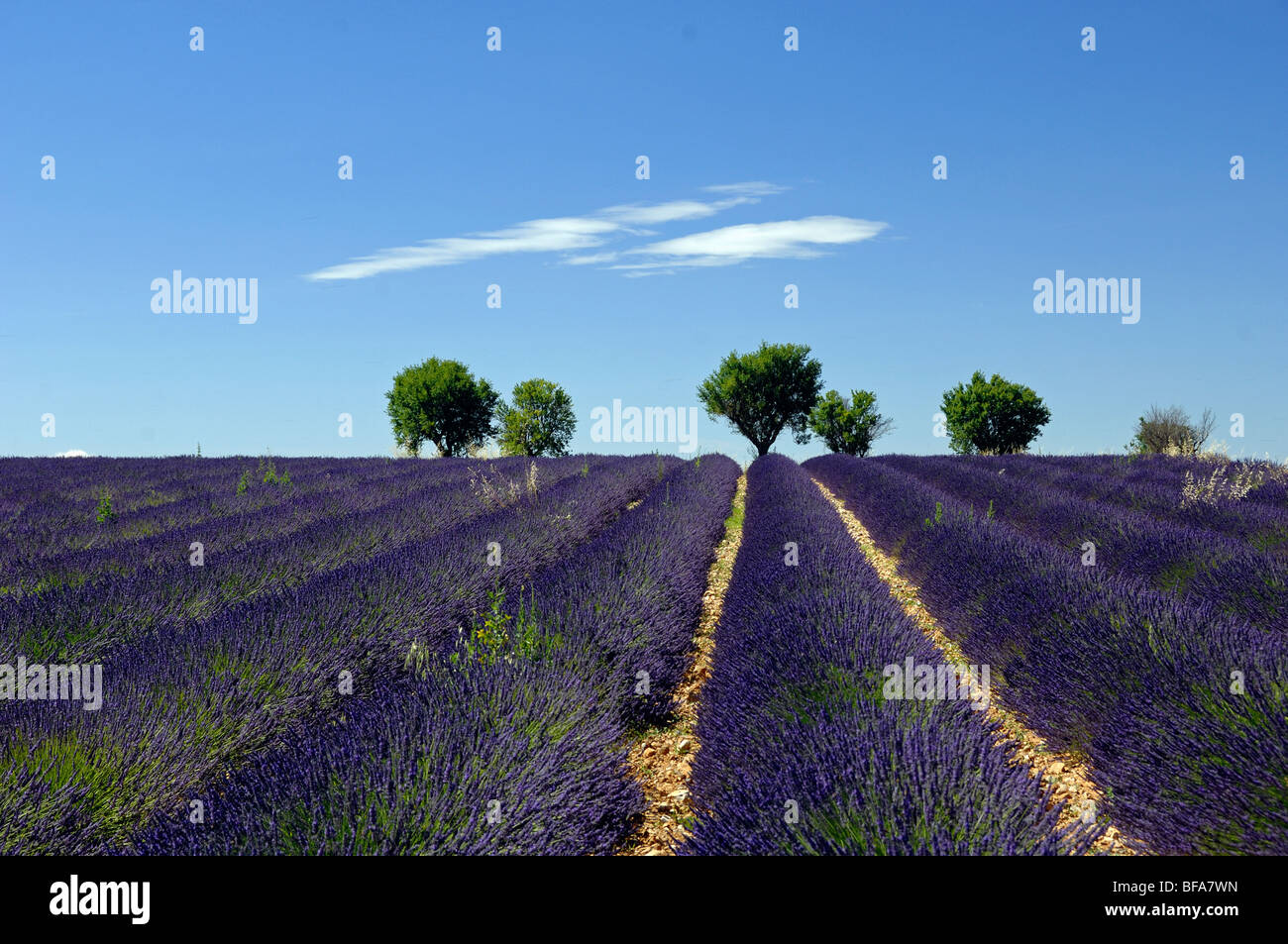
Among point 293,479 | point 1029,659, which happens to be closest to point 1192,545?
point 1029,659

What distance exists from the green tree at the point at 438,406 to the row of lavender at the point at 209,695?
29979 millimetres

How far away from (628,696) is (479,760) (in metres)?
1.61

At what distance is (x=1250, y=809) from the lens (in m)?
2.45

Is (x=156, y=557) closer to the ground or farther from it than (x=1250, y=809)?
farther from it

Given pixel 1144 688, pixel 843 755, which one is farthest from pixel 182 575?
pixel 1144 688

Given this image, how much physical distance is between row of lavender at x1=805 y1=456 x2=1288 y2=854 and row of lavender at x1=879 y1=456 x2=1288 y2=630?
0.67 meters

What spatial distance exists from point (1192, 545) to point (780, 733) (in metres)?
5.11

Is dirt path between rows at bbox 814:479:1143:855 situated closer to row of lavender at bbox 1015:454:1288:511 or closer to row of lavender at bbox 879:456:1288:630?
row of lavender at bbox 879:456:1288:630

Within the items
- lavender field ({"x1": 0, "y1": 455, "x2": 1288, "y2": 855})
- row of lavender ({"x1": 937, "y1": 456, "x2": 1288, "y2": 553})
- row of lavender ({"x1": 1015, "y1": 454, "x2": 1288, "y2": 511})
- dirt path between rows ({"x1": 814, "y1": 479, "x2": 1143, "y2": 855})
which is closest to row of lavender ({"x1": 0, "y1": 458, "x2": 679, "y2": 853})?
lavender field ({"x1": 0, "y1": 455, "x2": 1288, "y2": 855})

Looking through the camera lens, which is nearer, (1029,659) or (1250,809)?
(1250,809)

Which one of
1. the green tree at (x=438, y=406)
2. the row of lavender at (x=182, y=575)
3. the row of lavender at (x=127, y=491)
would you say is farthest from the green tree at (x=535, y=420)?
the row of lavender at (x=182, y=575)

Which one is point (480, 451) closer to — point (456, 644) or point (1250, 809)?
point (456, 644)

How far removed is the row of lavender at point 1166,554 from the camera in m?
5.08
